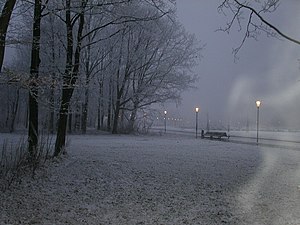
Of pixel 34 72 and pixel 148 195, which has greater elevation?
pixel 34 72

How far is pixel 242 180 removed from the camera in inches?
468

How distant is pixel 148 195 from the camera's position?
31.4 feet

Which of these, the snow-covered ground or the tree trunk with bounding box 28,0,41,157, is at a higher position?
the tree trunk with bounding box 28,0,41,157

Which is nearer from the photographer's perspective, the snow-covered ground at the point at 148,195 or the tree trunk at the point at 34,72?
the snow-covered ground at the point at 148,195

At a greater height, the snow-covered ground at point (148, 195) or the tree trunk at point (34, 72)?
the tree trunk at point (34, 72)

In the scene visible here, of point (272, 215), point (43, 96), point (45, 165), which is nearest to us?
point (272, 215)

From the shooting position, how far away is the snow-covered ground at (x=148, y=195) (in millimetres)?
7801

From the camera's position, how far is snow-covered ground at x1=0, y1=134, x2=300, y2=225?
→ 25.6 ft

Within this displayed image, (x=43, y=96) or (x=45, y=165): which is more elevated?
(x=43, y=96)

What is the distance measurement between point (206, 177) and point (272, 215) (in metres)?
4.01

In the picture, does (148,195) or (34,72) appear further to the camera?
(34,72)

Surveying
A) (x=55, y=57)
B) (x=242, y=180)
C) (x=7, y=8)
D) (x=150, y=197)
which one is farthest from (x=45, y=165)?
(x=55, y=57)

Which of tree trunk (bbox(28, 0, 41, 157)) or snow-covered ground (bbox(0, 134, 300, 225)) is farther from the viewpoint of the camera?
tree trunk (bbox(28, 0, 41, 157))

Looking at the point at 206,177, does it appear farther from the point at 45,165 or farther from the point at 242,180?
the point at 45,165
